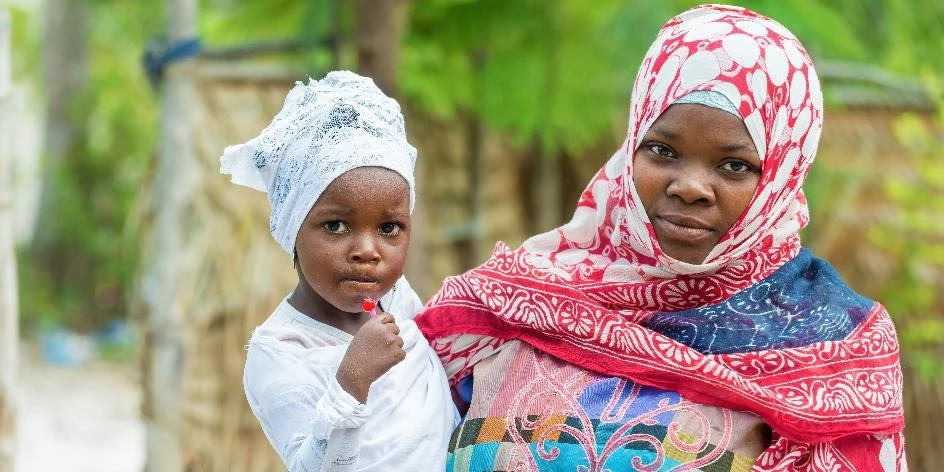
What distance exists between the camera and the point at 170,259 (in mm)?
4875

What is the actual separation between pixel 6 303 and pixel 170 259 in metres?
1.05

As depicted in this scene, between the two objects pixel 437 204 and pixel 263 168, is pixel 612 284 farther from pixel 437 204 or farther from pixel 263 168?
pixel 437 204

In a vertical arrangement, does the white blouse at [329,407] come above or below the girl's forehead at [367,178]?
below

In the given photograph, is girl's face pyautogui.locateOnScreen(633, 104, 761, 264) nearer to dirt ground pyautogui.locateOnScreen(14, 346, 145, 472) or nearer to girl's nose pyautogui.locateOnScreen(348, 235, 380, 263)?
girl's nose pyautogui.locateOnScreen(348, 235, 380, 263)

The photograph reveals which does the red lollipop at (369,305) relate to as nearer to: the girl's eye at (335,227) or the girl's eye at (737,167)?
the girl's eye at (335,227)


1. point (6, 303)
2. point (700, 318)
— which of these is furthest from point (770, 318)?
point (6, 303)

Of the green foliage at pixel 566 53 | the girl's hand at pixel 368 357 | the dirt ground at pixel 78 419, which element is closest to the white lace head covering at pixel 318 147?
the girl's hand at pixel 368 357

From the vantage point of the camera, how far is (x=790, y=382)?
2.32 metres

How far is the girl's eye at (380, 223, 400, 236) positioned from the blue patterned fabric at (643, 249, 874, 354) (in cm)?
57

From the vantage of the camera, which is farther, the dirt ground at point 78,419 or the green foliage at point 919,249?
the dirt ground at point 78,419

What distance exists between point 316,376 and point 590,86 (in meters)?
4.38

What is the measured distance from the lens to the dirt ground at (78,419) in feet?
27.7

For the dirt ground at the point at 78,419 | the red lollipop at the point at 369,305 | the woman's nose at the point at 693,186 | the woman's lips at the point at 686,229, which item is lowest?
the dirt ground at the point at 78,419

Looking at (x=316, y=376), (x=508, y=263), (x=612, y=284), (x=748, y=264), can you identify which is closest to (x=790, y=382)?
(x=748, y=264)
